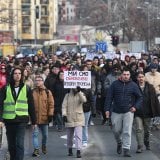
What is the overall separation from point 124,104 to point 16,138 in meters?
2.95

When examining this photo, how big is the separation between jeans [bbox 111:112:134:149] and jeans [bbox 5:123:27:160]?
2842 mm

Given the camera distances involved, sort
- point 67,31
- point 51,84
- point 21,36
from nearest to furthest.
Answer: point 51,84 → point 67,31 → point 21,36

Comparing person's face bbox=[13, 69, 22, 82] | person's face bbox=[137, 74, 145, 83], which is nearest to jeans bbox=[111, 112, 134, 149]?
person's face bbox=[137, 74, 145, 83]

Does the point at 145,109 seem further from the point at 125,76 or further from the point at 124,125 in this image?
the point at 125,76

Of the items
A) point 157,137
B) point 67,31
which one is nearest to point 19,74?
point 157,137

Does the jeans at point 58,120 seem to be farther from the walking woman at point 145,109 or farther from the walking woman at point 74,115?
the walking woman at point 74,115

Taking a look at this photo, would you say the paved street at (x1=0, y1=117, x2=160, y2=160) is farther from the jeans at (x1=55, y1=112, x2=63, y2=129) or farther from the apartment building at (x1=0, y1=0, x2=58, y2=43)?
→ the apartment building at (x1=0, y1=0, x2=58, y2=43)

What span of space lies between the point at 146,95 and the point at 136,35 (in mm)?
73960

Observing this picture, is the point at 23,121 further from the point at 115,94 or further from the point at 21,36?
the point at 21,36

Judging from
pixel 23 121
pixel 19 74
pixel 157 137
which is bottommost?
pixel 157 137

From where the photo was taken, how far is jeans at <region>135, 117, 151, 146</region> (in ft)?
47.4

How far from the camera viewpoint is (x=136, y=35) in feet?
290

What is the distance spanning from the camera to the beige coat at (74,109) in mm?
13953

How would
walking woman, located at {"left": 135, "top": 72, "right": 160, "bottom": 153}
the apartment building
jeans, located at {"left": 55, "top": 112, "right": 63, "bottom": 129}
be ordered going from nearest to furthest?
walking woman, located at {"left": 135, "top": 72, "right": 160, "bottom": 153}, jeans, located at {"left": 55, "top": 112, "right": 63, "bottom": 129}, the apartment building
